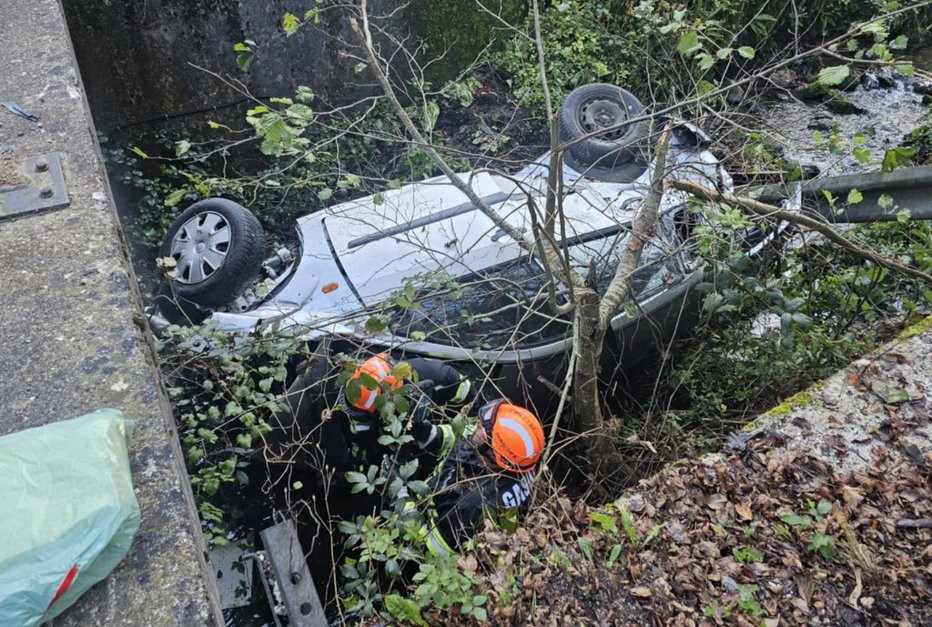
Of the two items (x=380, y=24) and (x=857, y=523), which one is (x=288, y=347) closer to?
(x=857, y=523)

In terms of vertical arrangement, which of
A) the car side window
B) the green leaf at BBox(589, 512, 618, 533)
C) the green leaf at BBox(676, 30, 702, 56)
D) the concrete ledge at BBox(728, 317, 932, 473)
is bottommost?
the green leaf at BBox(589, 512, 618, 533)

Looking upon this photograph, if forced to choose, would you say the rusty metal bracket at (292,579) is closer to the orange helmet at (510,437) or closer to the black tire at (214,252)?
the orange helmet at (510,437)

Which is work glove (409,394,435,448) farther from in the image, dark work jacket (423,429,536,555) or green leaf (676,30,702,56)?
green leaf (676,30,702,56)

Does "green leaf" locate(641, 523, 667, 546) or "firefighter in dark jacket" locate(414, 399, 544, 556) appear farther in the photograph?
"firefighter in dark jacket" locate(414, 399, 544, 556)

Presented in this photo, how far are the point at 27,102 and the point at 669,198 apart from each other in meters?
3.83

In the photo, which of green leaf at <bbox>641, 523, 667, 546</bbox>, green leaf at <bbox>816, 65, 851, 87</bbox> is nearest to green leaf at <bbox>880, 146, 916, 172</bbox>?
green leaf at <bbox>816, 65, 851, 87</bbox>

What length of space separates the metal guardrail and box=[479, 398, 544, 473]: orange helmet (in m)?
2.07

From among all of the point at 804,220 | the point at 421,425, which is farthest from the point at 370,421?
the point at 804,220

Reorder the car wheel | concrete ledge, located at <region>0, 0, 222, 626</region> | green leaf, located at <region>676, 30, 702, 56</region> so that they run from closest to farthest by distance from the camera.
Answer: concrete ledge, located at <region>0, 0, 222, 626</region> → green leaf, located at <region>676, 30, 702, 56</region> → the car wheel

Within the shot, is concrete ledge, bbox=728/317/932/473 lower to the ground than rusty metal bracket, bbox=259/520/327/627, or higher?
higher

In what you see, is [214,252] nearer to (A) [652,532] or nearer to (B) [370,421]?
(B) [370,421]

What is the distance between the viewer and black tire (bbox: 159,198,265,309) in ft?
14.1

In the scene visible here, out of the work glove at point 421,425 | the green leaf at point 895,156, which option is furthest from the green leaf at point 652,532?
the green leaf at point 895,156

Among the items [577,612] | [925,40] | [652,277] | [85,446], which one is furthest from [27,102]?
[925,40]
